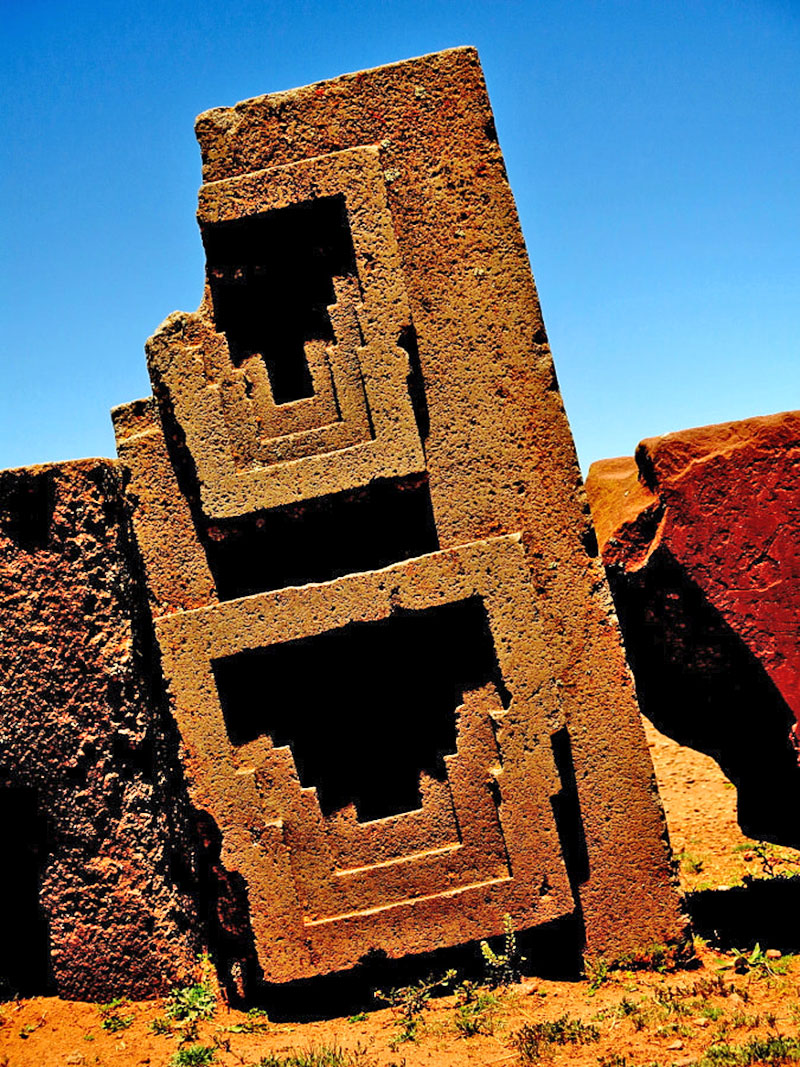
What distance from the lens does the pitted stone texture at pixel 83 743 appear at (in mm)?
3426

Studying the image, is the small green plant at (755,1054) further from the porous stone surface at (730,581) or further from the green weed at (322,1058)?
the porous stone surface at (730,581)

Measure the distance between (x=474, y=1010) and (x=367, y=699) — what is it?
1172 mm

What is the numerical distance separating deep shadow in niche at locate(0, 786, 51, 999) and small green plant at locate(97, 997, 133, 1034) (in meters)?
0.30

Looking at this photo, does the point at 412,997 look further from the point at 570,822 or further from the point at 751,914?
the point at 751,914

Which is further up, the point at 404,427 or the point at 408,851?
the point at 404,427

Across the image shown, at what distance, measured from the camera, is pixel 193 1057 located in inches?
120

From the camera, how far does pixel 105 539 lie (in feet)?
11.6

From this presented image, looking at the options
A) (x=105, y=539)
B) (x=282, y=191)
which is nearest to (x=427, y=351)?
(x=282, y=191)

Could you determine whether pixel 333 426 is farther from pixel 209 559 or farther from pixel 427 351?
pixel 209 559

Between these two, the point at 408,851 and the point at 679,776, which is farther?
the point at 679,776

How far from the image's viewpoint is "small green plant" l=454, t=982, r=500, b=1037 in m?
3.02

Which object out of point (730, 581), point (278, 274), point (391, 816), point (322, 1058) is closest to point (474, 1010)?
point (322, 1058)

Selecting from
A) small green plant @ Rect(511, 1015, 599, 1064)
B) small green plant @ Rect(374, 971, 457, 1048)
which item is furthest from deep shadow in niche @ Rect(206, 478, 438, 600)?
small green plant @ Rect(511, 1015, 599, 1064)

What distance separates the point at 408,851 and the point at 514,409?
5.67 ft
